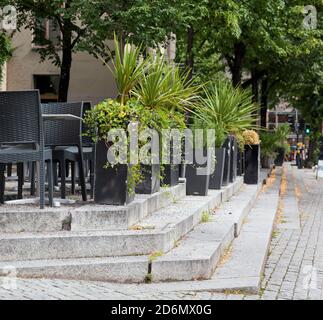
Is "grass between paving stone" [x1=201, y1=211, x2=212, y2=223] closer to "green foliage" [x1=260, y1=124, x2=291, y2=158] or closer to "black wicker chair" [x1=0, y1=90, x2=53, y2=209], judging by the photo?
"black wicker chair" [x1=0, y1=90, x2=53, y2=209]

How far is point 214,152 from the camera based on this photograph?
11.5 meters

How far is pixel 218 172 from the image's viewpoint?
453 inches

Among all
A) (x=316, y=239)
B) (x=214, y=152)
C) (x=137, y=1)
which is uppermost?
(x=137, y=1)

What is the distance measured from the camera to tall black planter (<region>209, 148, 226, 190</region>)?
11.4 m

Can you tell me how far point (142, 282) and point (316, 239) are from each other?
426 cm

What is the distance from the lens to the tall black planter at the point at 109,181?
262 inches

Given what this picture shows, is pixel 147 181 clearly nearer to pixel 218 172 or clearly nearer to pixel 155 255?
pixel 155 255

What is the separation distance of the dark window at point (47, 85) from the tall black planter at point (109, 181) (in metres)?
20.5

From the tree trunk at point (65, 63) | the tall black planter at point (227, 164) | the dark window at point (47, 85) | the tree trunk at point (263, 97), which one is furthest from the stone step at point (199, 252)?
the tree trunk at point (263, 97)

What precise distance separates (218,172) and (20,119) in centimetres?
539

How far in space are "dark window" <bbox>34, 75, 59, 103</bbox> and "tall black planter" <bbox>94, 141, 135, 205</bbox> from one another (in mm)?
20522
